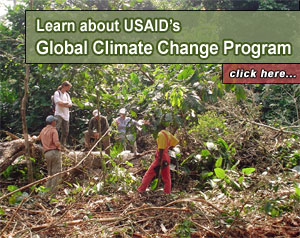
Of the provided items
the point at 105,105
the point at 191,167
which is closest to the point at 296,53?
the point at 191,167

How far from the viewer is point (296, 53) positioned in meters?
11.9

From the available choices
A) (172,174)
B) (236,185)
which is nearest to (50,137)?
(172,174)

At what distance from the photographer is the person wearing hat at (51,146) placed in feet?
Result: 21.8

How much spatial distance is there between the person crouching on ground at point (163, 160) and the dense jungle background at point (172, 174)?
172mm

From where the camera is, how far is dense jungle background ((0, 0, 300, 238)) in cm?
473

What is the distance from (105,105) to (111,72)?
1.15 m

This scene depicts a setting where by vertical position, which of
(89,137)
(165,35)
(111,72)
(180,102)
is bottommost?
(89,137)

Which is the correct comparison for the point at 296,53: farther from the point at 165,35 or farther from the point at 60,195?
the point at 60,195

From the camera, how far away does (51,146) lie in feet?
22.2

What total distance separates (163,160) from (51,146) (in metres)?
2.10

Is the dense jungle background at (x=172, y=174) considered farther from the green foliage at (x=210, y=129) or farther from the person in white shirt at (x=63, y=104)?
the person in white shirt at (x=63, y=104)
